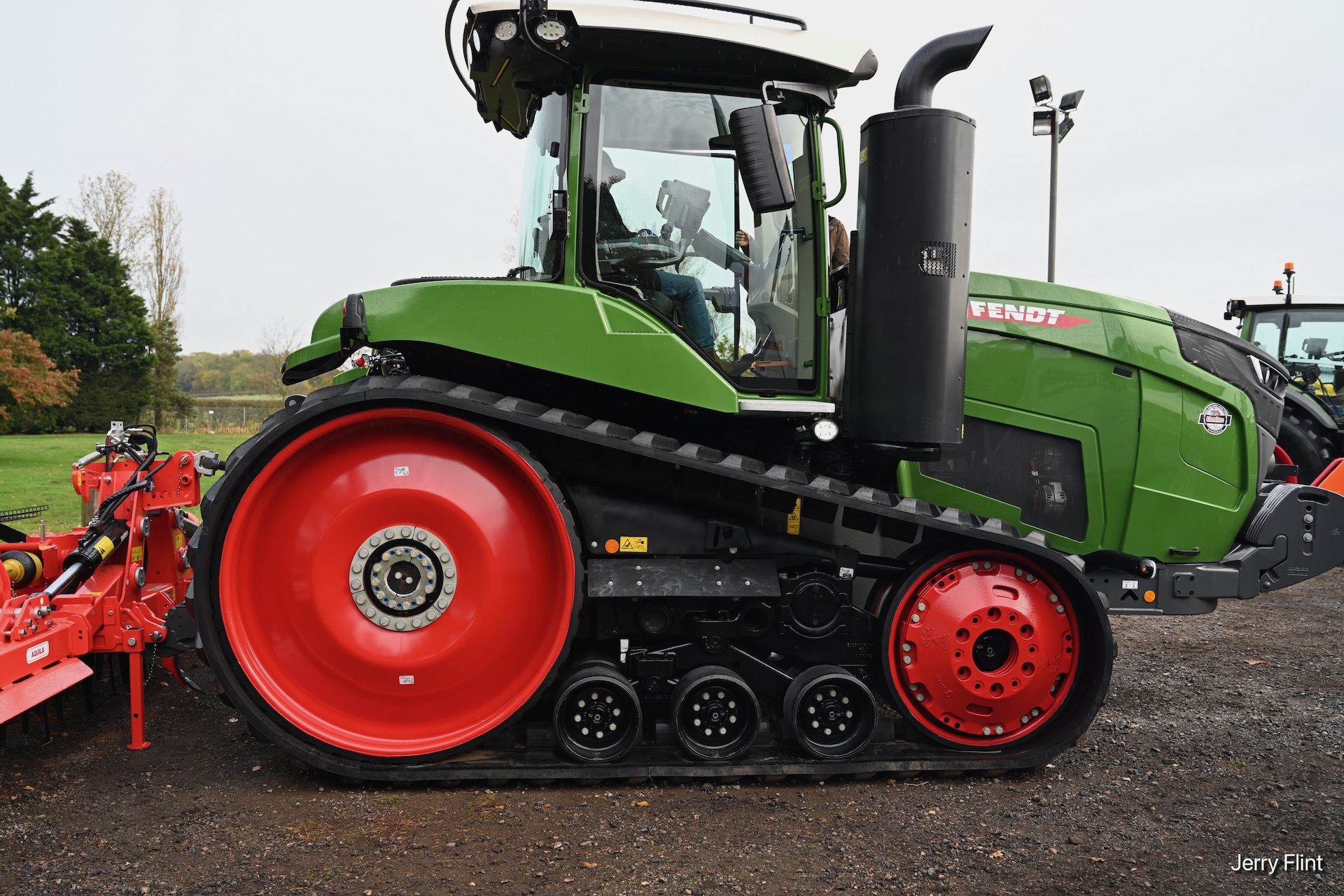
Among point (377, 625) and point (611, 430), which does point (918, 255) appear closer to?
point (611, 430)

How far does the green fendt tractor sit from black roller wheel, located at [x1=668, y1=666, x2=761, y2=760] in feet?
0.04

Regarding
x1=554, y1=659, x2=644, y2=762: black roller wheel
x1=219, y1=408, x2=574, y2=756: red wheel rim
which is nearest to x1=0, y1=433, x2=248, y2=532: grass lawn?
x1=219, y1=408, x2=574, y2=756: red wheel rim

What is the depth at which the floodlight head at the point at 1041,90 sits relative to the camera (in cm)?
1168

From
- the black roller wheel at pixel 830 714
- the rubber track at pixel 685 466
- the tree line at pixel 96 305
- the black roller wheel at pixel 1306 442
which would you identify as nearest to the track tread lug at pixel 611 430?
the rubber track at pixel 685 466

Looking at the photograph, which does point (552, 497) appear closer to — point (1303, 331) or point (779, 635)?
point (779, 635)

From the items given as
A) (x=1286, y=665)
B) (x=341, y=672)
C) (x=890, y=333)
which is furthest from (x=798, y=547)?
(x=1286, y=665)

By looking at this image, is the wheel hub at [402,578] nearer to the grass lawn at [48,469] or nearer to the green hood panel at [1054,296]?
the grass lawn at [48,469]

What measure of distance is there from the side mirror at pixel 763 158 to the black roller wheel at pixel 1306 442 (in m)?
8.89

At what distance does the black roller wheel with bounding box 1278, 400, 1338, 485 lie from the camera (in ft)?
30.0

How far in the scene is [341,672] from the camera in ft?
11.0

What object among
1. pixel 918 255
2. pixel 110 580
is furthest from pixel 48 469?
pixel 918 255

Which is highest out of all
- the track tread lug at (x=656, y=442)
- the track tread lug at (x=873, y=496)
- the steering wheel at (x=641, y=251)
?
the steering wheel at (x=641, y=251)

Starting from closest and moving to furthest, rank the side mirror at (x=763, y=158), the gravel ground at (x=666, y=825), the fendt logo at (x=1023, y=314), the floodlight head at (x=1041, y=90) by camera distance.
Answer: the gravel ground at (x=666, y=825), the side mirror at (x=763, y=158), the fendt logo at (x=1023, y=314), the floodlight head at (x=1041, y=90)

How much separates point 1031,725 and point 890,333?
1.85 meters
